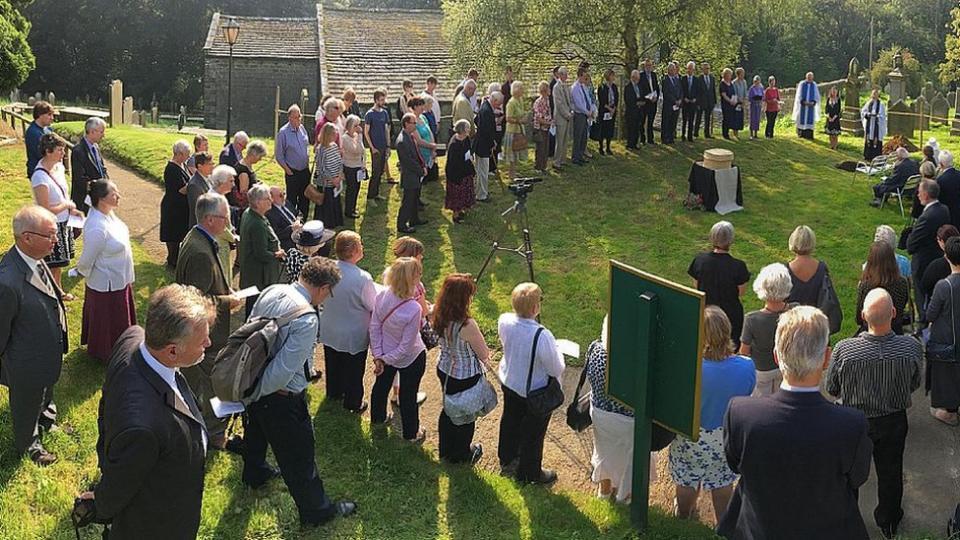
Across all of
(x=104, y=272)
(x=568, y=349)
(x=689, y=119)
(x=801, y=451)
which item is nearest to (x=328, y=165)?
(x=104, y=272)

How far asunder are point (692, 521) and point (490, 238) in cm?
787

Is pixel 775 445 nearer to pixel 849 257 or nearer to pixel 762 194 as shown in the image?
pixel 849 257

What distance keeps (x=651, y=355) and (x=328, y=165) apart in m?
8.17

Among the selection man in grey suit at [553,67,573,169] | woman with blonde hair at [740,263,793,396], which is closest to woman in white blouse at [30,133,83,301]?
woman with blonde hair at [740,263,793,396]

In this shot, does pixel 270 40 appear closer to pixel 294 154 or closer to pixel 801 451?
pixel 294 154

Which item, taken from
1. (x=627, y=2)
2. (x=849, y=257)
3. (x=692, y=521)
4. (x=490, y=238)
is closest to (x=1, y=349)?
(x=692, y=521)

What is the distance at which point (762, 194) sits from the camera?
16219 mm

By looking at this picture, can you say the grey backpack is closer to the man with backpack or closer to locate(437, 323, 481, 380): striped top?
the man with backpack

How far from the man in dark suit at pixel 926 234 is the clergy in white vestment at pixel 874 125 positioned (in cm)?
943

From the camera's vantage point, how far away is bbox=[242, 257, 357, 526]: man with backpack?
536 centimetres

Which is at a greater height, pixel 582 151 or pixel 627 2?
pixel 627 2

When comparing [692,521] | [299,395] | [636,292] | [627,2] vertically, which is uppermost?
[627,2]

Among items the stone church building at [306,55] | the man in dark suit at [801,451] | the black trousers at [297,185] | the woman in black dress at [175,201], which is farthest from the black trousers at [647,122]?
the man in dark suit at [801,451]

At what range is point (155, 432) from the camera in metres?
3.85
